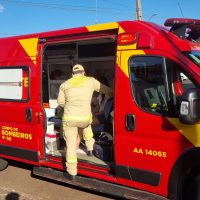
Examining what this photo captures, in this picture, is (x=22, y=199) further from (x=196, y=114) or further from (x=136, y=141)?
(x=196, y=114)

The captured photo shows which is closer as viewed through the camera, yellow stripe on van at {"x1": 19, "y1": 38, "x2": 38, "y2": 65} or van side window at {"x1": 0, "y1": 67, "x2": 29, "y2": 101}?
yellow stripe on van at {"x1": 19, "y1": 38, "x2": 38, "y2": 65}

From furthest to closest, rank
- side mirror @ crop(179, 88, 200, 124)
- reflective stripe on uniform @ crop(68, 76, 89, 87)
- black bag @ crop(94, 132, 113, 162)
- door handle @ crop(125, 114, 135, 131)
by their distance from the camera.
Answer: black bag @ crop(94, 132, 113, 162) → reflective stripe on uniform @ crop(68, 76, 89, 87) → door handle @ crop(125, 114, 135, 131) → side mirror @ crop(179, 88, 200, 124)

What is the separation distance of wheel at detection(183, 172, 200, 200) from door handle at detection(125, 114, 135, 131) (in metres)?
0.89

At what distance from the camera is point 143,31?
4691 millimetres

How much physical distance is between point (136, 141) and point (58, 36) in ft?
6.72

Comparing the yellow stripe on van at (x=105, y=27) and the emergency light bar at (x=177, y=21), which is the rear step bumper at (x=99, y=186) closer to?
the yellow stripe on van at (x=105, y=27)

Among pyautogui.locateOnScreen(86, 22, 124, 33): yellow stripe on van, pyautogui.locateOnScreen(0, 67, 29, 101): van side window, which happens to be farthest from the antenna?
pyautogui.locateOnScreen(86, 22, 124, 33): yellow stripe on van

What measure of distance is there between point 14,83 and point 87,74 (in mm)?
2531

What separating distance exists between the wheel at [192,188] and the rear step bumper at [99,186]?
306mm

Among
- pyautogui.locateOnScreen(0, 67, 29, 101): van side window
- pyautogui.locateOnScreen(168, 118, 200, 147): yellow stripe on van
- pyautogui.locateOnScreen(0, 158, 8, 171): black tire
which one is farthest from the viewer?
pyautogui.locateOnScreen(0, 158, 8, 171): black tire

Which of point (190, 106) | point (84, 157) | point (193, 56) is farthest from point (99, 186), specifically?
point (193, 56)

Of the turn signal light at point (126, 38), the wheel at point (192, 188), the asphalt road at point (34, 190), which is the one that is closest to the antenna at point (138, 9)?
the asphalt road at point (34, 190)

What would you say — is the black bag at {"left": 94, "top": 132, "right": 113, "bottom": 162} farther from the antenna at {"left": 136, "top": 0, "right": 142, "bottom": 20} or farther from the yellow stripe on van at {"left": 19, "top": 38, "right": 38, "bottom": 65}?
the antenna at {"left": 136, "top": 0, "right": 142, "bottom": 20}

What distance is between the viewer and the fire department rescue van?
4.31 meters
